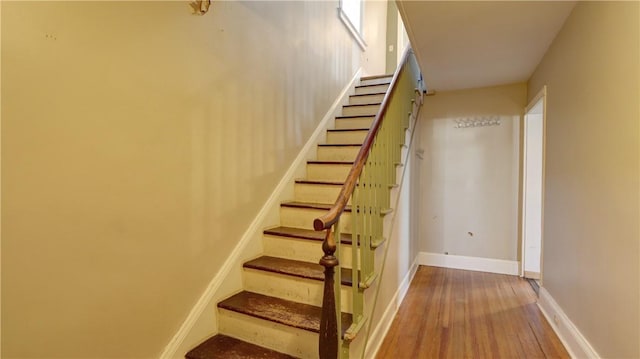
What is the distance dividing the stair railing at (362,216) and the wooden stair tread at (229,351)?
1.49 ft

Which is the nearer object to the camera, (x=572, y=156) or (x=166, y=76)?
(x=166, y=76)

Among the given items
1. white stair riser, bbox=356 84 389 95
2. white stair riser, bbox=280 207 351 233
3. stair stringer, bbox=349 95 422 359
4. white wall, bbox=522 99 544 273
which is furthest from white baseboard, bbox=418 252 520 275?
white stair riser, bbox=280 207 351 233

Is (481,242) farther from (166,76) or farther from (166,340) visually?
(166,76)

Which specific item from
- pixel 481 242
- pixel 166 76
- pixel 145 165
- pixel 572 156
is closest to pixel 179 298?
pixel 145 165

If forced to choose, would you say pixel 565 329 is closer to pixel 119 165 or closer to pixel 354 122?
pixel 354 122

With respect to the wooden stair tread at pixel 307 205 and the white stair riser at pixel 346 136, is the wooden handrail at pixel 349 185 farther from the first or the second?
the white stair riser at pixel 346 136

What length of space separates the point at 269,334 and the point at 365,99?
2.89 metres

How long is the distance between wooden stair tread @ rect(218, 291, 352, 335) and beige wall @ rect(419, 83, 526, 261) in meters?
2.73

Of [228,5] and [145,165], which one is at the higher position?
[228,5]

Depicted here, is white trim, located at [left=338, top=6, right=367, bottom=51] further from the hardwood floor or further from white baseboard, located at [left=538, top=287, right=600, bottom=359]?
white baseboard, located at [left=538, top=287, right=600, bottom=359]

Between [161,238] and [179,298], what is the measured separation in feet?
1.18

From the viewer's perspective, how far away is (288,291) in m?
1.94

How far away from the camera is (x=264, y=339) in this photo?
5.71 ft

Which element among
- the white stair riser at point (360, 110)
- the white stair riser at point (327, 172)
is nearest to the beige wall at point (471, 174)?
the white stair riser at point (360, 110)
